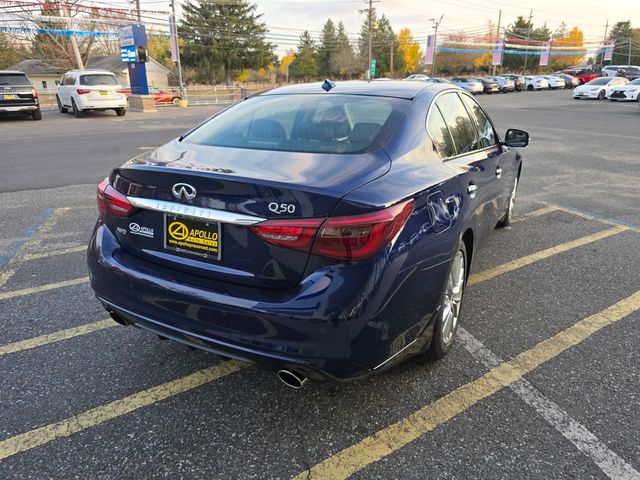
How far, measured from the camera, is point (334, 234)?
1969mm

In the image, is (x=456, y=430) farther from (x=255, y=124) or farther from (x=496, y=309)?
(x=255, y=124)

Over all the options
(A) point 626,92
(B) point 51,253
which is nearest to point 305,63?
(A) point 626,92

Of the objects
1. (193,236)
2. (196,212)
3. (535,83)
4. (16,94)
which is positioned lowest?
(193,236)

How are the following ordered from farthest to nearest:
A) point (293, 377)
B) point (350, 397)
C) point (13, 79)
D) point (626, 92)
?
1. point (626, 92)
2. point (13, 79)
3. point (350, 397)
4. point (293, 377)

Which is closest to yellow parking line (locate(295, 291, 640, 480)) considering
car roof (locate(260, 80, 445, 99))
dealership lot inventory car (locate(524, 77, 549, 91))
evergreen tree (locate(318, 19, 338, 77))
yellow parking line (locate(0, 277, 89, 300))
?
car roof (locate(260, 80, 445, 99))

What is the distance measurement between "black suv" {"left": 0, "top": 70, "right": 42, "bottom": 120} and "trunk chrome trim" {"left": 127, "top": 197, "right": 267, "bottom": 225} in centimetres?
1873

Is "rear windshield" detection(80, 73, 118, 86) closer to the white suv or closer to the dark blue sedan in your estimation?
the white suv

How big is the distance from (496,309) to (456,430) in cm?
143

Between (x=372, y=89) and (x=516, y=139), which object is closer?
(x=372, y=89)

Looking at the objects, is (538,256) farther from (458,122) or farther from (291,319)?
(291,319)

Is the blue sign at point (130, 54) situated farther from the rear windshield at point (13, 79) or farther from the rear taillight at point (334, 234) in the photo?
the rear taillight at point (334, 234)

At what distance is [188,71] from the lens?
6994 cm

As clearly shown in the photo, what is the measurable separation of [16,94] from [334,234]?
64.7ft

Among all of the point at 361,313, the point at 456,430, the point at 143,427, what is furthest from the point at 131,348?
the point at 456,430
